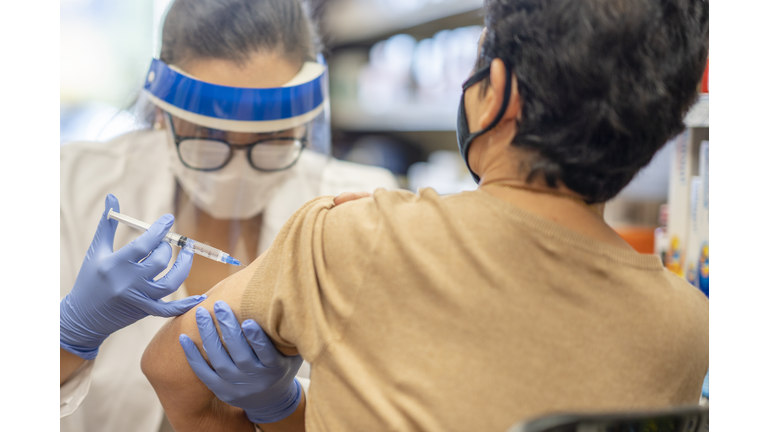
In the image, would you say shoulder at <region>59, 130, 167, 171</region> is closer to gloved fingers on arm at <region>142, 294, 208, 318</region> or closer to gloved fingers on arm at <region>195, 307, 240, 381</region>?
gloved fingers on arm at <region>142, 294, 208, 318</region>

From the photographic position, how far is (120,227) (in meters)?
1.31

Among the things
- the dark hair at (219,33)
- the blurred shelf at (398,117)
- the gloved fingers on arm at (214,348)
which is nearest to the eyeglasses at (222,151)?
the dark hair at (219,33)

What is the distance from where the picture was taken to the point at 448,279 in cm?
60

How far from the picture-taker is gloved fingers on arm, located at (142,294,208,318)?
2.86ft

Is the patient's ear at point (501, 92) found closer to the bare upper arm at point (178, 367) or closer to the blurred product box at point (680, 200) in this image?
the bare upper arm at point (178, 367)

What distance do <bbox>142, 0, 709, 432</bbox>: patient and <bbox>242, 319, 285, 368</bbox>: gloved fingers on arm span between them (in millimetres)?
90

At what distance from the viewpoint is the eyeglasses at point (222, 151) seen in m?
1.26

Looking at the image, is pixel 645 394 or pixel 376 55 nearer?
pixel 645 394

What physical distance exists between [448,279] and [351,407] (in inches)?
8.2

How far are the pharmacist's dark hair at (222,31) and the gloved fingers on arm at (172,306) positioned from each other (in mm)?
615

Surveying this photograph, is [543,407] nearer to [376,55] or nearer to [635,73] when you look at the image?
[635,73]

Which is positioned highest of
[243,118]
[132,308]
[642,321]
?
[243,118]
